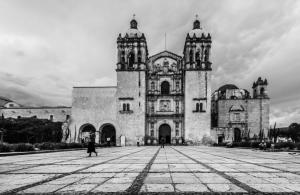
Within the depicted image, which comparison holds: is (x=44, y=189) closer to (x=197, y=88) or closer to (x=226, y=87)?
(x=197, y=88)

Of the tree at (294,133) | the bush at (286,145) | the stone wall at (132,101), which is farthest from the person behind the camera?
the tree at (294,133)

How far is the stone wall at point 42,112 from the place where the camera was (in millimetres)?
54094

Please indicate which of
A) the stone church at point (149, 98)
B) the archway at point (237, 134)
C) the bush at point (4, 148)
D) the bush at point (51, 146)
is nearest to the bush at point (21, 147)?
the bush at point (4, 148)

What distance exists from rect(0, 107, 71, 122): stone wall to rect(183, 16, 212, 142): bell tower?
25254 millimetres

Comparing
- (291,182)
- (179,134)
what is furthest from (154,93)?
(291,182)

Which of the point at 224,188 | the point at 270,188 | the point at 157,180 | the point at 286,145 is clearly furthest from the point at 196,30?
the point at 224,188

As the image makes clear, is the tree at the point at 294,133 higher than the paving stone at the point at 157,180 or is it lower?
lower

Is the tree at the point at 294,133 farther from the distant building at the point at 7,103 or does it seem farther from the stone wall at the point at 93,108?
the distant building at the point at 7,103

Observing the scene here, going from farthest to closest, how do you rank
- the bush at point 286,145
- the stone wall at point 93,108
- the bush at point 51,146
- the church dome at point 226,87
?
the church dome at point 226,87
the stone wall at point 93,108
the bush at point 286,145
the bush at point 51,146

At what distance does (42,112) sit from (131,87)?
2414 cm

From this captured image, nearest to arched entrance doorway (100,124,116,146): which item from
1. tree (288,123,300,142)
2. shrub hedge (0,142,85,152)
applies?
shrub hedge (0,142,85,152)

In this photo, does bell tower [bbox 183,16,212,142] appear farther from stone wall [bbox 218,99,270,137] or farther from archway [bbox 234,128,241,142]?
archway [bbox 234,128,241,142]

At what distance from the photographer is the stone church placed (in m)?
39.2

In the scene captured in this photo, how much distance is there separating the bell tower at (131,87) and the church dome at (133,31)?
2.44 ft
